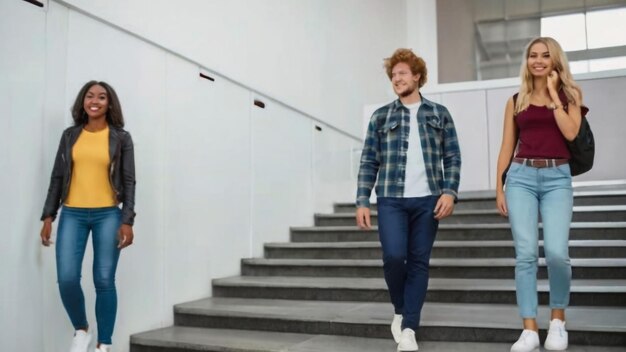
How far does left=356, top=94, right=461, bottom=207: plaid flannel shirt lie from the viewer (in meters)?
3.00

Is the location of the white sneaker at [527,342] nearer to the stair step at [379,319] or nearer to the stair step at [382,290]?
the stair step at [379,319]

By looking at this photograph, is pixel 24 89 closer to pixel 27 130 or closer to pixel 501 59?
pixel 27 130

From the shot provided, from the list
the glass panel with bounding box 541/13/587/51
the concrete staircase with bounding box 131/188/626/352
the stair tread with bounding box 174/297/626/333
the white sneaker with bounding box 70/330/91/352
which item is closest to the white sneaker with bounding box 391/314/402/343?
the concrete staircase with bounding box 131/188/626/352

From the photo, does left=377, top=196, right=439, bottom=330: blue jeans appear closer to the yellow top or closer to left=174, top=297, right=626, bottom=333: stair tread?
left=174, top=297, right=626, bottom=333: stair tread

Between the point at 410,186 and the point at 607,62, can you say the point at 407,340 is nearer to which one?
the point at 410,186

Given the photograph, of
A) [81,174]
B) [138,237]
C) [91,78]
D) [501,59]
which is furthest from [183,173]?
[501,59]

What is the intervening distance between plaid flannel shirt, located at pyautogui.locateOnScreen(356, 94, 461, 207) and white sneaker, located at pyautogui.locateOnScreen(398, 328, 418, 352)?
2.18 feet

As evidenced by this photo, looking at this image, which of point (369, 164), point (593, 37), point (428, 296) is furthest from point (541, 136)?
point (593, 37)

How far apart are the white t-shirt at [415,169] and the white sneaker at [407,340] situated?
0.68m

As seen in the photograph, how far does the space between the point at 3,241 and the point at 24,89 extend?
801 millimetres

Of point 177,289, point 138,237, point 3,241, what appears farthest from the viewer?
point 177,289

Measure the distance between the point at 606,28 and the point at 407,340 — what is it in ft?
35.3

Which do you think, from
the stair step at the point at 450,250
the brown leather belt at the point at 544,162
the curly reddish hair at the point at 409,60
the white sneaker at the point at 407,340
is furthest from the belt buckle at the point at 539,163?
the stair step at the point at 450,250

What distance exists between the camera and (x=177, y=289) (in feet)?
14.3
